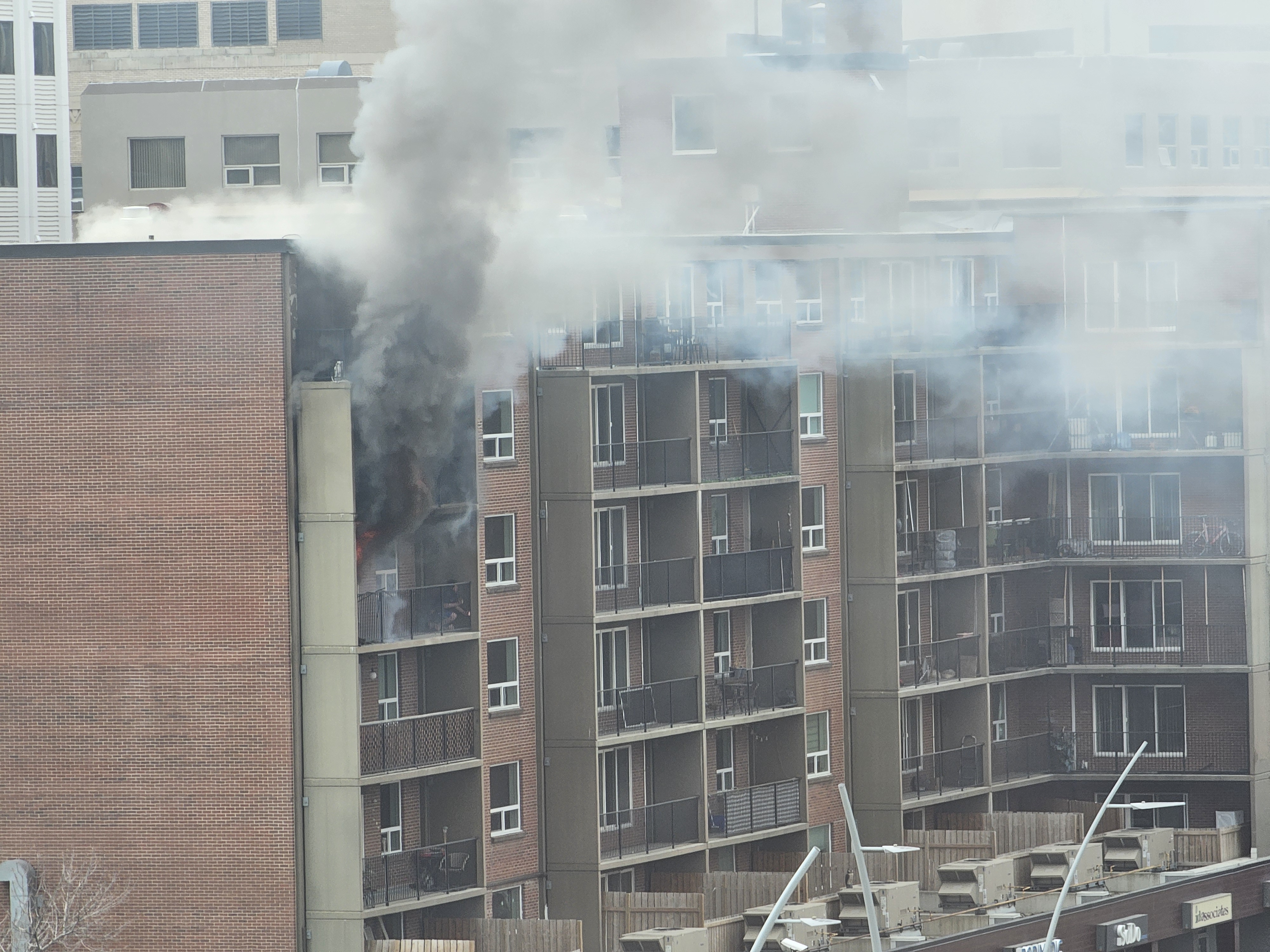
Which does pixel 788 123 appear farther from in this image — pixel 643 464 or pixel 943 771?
pixel 943 771

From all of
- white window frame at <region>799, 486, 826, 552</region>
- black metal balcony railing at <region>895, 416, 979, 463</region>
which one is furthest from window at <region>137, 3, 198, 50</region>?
white window frame at <region>799, 486, 826, 552</region>

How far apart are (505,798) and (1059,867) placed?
1297 cm

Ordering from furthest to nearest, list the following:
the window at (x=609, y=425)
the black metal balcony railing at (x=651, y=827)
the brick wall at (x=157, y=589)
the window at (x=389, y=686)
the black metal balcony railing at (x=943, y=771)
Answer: the black metal balcony railing at (x=943, y=771) < the window at (x=609, y=425) < the black metal balcony railing at (x=651, y=827) < the window at (x=389, y=686) < the brick wall at (x=157, y=589)

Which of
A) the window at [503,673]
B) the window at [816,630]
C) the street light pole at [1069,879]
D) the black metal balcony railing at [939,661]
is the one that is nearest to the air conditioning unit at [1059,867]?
the street light pole at [1069,879]

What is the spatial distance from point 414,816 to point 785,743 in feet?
31.1

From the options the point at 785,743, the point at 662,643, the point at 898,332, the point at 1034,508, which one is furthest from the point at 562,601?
the point at 1034,508

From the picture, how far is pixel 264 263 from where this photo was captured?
141 feet

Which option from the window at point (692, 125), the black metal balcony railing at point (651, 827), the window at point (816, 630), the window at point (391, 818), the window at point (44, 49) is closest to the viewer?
the window at point (692, 125)

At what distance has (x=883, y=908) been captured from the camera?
4891cm

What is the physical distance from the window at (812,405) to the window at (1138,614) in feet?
31.3

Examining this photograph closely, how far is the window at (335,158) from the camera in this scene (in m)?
75.8

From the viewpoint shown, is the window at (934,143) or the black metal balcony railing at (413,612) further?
the window at (934,143)

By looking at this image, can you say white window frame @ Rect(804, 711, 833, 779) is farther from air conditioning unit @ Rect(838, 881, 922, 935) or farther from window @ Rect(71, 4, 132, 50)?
window @ Rect(71, 4, 132, 50)

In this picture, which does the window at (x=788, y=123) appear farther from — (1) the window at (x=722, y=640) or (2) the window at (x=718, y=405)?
(1) the window at (x=722, y=640)
